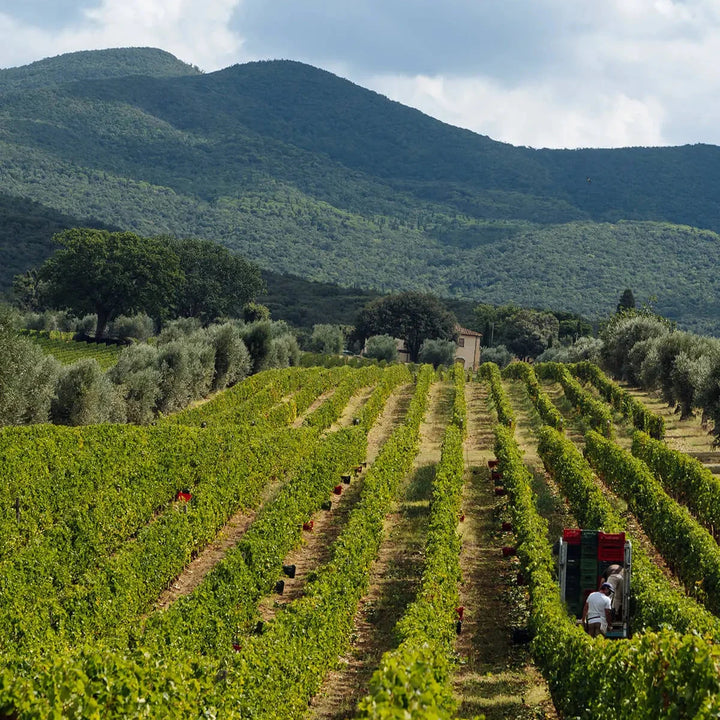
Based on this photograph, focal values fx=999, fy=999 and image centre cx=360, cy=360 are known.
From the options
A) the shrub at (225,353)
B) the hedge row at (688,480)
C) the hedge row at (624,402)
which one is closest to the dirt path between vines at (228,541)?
the hedge row at (688,480)

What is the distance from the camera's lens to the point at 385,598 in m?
21.1

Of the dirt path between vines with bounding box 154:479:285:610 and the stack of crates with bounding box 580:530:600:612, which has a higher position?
the stack of crates with bounding box 580:530:600:612

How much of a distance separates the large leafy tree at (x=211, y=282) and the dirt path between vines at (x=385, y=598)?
7584 cm

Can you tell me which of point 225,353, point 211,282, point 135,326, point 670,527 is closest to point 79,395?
point 225,353

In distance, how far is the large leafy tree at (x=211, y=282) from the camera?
356 ft

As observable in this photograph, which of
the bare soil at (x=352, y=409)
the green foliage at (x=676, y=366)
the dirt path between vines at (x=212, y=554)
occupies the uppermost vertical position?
the green foliage at (x=676, y=366)

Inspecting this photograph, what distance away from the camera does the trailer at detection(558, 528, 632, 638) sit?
→ 18547 mm

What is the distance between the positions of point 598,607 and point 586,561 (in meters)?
2.14

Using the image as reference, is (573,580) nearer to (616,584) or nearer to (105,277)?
(616,584)

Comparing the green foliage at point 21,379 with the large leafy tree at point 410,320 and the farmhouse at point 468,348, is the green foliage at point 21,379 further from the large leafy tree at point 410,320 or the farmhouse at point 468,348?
the farmhouse at point 468,348

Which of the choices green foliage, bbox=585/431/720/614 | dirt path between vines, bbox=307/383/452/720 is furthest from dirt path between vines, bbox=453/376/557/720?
green foliage, bbox=585/431/720/614

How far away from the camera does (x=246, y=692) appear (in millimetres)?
13570

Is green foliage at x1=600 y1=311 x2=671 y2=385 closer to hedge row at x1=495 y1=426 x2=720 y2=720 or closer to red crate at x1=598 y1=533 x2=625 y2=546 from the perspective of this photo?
red crate at x1=598 y1=533 x2=625 y2=546

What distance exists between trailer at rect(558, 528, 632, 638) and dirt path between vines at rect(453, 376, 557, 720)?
126 cm
